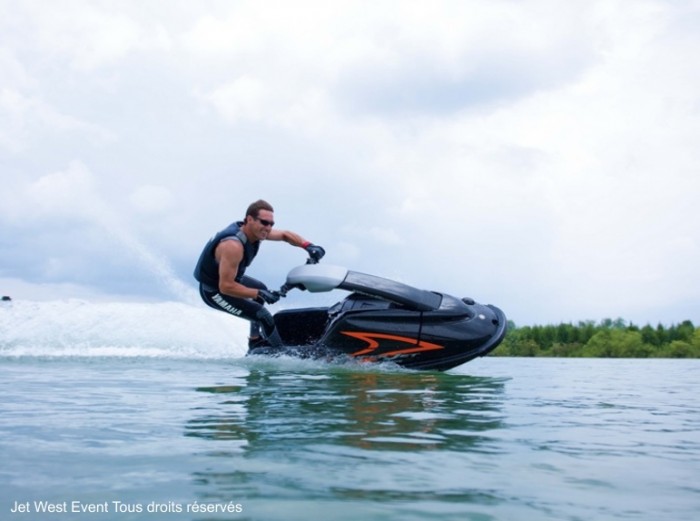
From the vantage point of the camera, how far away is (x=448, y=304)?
26.8ft

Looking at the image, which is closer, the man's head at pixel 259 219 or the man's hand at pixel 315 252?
the man's head at pixel 259 219

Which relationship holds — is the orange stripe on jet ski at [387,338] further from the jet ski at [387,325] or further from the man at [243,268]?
the man at [243,268]

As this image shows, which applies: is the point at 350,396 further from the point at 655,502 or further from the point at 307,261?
the point at 307,261

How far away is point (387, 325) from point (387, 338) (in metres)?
0.13

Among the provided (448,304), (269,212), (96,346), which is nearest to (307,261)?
(269,212)

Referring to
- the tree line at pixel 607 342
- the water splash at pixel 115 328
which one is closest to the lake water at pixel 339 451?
the water splash at pixel 115 328

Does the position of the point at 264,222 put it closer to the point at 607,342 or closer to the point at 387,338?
the point at 387,338

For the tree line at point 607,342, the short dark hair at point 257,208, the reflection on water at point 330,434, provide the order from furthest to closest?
1. the tree line at point 607,342
2. the short dark hair at point 257,208
3. the reflection on water at point 330,434

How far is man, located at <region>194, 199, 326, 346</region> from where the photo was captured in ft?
25.5

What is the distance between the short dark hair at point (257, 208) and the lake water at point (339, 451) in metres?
2.25

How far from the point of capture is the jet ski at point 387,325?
7906 mm

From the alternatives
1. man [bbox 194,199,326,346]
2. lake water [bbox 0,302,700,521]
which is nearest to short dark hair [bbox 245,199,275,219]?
man [bbox 194,199,326,346]

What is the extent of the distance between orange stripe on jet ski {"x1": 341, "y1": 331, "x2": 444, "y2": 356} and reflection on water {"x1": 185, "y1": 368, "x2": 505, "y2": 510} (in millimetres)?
2162

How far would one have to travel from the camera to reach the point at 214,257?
8141 millimetres
